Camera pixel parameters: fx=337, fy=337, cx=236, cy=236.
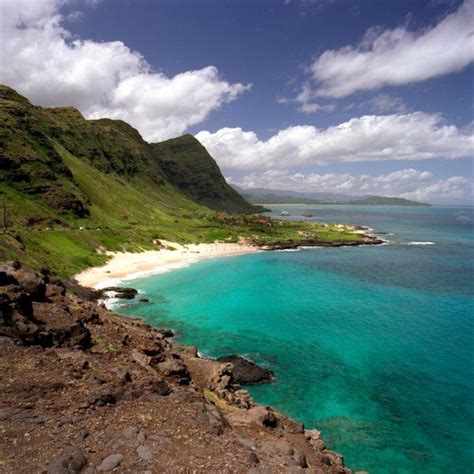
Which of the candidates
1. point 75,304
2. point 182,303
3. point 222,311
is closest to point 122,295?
point 182,303

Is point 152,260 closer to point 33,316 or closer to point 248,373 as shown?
point 248,373

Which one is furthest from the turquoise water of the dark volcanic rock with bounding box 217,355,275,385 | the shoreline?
the shoreline

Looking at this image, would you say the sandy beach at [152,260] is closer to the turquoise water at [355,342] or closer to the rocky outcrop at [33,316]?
the turquoise water at [355,342]

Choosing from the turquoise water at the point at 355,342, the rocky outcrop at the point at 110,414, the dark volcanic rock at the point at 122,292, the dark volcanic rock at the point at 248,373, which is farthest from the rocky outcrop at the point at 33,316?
the dark volcanic rock at the point at 122,292

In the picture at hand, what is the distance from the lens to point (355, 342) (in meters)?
47.2

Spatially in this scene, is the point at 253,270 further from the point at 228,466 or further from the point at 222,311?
the point at 228,466

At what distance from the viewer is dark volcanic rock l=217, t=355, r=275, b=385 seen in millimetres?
35291

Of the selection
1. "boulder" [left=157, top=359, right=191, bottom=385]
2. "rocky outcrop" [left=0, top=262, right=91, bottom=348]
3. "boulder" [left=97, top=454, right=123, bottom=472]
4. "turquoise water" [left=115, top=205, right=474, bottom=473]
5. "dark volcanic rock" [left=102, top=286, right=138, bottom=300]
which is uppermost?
"rocky outcrop" [left=0, top=262, right=91, bottom=348]

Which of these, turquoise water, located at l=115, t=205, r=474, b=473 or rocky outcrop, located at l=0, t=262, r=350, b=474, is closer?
rocky outcrop, located at l=0, t=262, r=350, b=474

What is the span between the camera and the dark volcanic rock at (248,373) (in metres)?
35.3

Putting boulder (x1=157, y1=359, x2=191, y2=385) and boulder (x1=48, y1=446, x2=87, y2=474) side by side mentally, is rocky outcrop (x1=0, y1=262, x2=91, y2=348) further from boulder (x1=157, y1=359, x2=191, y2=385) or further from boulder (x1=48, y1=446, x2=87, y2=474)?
boulder (x1=48, y1=446, x2=87, y2=474)

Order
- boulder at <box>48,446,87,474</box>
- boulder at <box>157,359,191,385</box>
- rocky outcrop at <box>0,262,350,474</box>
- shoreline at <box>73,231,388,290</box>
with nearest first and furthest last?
boulder at <box>48,446,87,474</box> → rocky outcrop at <box>0,262,350,474</box> → boulder at <box>157,359,191,385</box> → shoreline at <box>73,231,388,290</box>

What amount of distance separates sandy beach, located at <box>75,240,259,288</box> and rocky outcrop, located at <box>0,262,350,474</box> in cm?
4809

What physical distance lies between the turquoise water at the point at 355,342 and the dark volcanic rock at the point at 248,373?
134 centimetres
